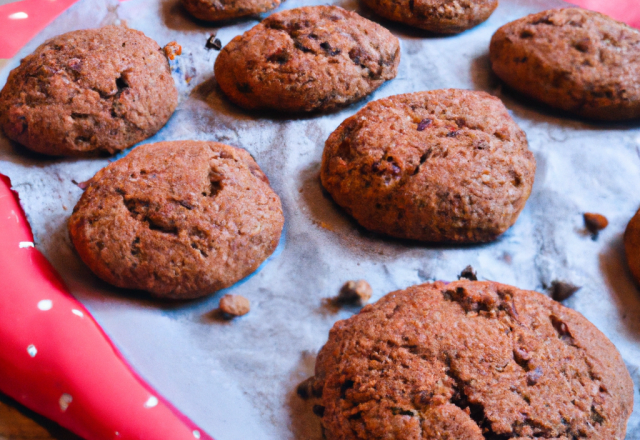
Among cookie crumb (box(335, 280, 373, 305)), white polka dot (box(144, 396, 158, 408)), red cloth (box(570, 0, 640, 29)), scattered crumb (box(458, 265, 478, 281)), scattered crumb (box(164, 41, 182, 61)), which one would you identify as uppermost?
scattered crumb (box(164, 41, 182, 61))

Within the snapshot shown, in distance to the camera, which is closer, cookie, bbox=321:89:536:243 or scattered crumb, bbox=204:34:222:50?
cookie, bbox=321:89:536:243

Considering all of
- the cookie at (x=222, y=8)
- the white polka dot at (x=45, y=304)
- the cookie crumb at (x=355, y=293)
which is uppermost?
the cookie at (x=222, y=8)

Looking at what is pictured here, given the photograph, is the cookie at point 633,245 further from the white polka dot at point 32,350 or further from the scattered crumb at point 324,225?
the white polka dot at point 32,350

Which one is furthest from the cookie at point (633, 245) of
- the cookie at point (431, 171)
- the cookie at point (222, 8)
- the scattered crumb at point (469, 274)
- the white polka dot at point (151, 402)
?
the cookie at point (222, 8)

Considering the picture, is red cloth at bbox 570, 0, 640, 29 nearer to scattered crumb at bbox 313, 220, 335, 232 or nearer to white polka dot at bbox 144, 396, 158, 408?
scattered crumb at bbox 313, 220, 335, 232

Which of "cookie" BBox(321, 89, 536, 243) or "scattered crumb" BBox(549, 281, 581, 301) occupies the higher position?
"cookie" BBox(321, 89, 536, 243)

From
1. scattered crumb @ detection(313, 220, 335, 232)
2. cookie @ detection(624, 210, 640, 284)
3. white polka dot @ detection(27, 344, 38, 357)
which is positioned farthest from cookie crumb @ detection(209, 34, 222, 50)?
cookie @ detection(624, 210, 640, 284)

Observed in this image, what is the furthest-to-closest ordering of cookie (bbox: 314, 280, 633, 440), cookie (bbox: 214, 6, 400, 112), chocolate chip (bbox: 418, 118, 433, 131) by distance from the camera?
cookie (bbox: 214, 6, 400, 112) < chocolate chip (bbox: 418, 118, 433, 131) < cookie (bbox: 314, 280, 633, 440)
